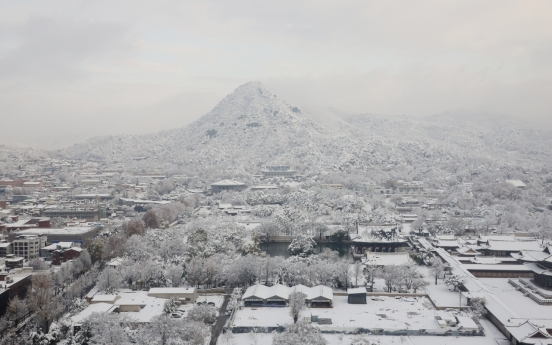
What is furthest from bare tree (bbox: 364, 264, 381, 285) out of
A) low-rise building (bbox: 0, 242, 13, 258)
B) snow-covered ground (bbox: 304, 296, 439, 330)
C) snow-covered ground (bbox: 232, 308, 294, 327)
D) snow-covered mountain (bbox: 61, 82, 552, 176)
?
snow-covered mountain (bbox: 61, 82, 552, 176)

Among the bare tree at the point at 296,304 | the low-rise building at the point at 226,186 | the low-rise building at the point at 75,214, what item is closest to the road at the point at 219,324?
the bare tree at the point at 296,304

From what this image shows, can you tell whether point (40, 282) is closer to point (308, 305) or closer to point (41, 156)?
point (308, 305)

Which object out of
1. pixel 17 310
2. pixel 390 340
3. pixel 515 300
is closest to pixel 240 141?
pixel 515 300

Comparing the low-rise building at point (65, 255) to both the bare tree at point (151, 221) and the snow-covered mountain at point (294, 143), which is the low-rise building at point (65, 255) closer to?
the bare tree at point (151, 221)

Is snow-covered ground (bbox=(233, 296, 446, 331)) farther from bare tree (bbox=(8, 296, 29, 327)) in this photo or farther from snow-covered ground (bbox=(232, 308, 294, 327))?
bare tree (bbox=(8, 296, 29, 327))

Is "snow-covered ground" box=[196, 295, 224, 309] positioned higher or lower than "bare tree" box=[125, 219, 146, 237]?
lower

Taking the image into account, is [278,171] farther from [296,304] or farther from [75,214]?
[296,304]
